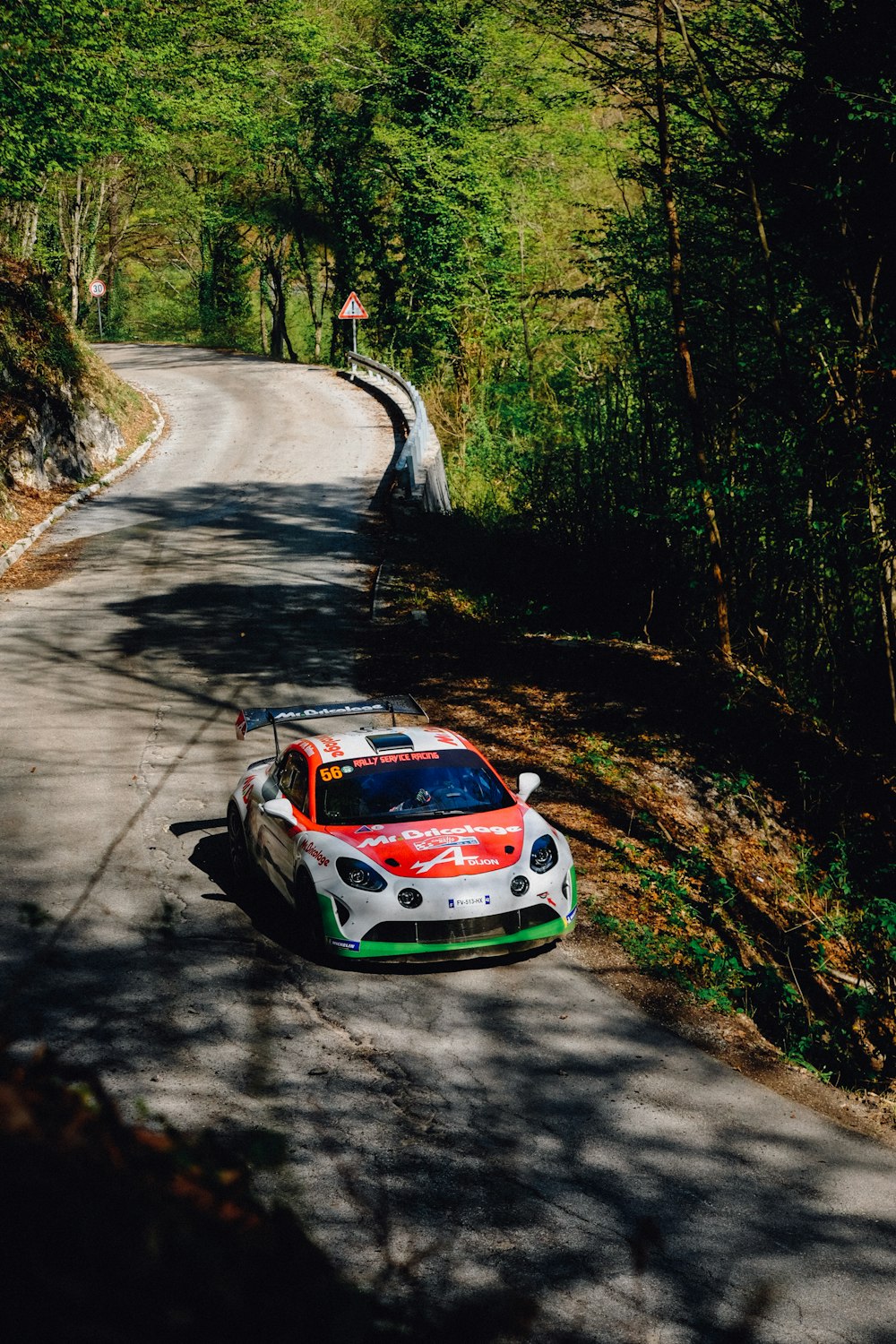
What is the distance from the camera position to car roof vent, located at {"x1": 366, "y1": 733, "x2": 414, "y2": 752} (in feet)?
31.7

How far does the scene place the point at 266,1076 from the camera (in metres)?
6.82

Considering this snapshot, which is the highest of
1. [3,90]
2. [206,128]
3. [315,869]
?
[206,128]

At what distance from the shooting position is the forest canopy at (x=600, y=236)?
12.7 metres

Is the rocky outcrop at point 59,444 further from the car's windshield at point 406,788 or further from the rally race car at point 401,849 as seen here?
the car's windshield at point 406,788

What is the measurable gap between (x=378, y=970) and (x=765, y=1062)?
2.69 metres

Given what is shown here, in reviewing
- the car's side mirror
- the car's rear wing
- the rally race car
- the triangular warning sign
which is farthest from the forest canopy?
the car's side mirror

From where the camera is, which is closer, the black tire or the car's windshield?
the car's windshield

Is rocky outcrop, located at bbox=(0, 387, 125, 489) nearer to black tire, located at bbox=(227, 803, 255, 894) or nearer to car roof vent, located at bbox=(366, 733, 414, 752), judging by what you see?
black tire, located at bbox=(227, 803, 255, 894)

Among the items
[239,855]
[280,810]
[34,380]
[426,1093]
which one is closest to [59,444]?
[34,380]

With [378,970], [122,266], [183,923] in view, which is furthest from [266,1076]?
[122,266]

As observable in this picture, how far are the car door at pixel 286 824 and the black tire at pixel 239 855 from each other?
50 centimetres

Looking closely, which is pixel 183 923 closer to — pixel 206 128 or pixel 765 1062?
pixel 765 1062

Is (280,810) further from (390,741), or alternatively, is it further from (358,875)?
(390,741)

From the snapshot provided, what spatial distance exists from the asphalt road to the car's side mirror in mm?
874
